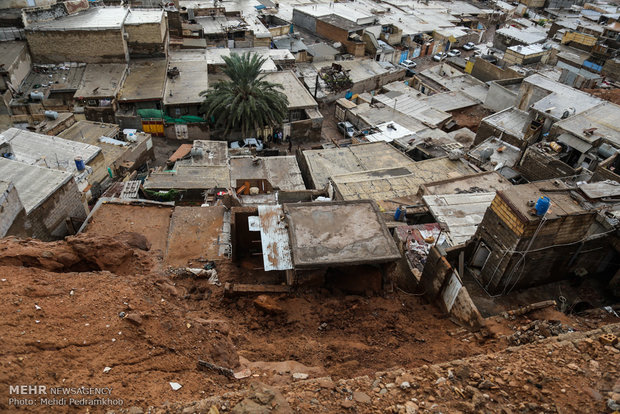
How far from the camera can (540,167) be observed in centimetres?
2433

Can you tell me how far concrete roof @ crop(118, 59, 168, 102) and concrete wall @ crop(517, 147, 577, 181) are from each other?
27.3m

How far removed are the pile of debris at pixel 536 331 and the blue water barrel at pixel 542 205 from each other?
298 cm

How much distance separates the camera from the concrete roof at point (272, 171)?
84.6 feet

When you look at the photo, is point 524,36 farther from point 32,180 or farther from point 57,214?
point 32,180

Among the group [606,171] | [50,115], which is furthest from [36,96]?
[606,171]

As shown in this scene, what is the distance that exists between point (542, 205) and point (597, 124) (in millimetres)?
18278

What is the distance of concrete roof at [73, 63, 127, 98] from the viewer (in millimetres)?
31312

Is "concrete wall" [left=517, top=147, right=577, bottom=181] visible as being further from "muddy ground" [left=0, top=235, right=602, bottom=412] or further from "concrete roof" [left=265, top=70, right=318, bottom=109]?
"concrete roof" [left=265, top=70, right=318, bottom=109]

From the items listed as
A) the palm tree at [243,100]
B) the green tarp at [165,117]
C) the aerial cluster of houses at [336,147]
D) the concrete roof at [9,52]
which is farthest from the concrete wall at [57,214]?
the concrete roof at [9,52]

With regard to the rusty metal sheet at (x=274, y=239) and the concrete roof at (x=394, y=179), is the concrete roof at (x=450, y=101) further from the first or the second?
the rusty metal sheet at (x=274, y=239)

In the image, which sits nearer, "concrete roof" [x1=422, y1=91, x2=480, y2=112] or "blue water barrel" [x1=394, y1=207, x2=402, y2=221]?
"blue water barrel" [x1=394, y1=207, x2=402, y2=221]

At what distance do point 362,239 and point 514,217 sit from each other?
4482 mm

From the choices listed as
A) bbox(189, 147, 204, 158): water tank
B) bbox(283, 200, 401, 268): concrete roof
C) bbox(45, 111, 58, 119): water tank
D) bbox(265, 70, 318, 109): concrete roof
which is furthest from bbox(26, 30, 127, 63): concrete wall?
bbox(283, 200, 401, 268): concrete roof

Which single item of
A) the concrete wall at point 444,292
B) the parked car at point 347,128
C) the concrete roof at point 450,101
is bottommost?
the parked car at point 347,128
